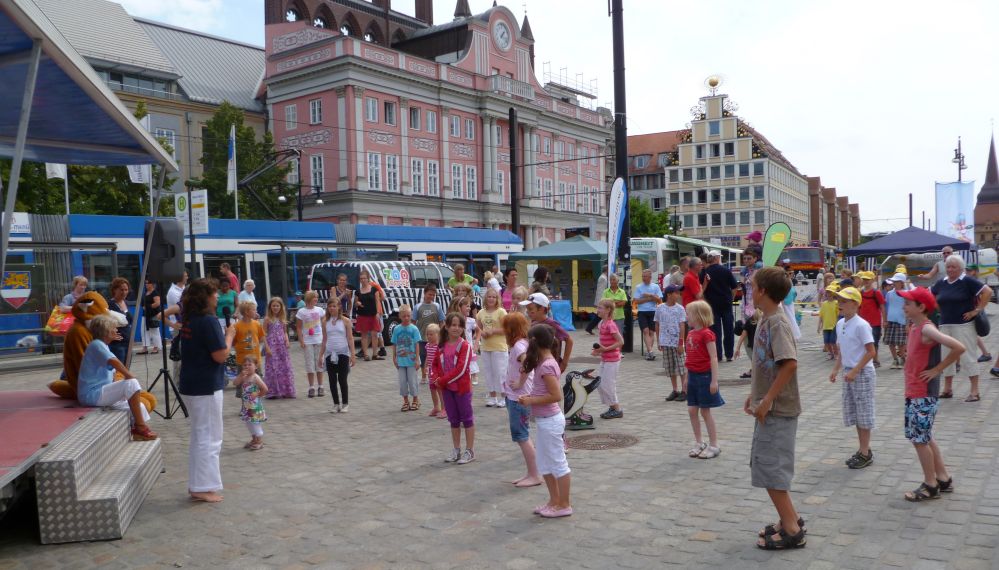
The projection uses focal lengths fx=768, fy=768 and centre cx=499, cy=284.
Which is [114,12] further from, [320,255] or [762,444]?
[762,444]

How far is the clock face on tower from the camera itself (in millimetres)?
54562

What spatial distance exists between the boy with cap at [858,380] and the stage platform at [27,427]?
630cm

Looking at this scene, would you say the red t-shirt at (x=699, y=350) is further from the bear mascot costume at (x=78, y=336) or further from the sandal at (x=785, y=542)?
the bear mascot costume at (x=78, y=336)

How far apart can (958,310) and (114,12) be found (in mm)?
50894

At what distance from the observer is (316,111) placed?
146 feet

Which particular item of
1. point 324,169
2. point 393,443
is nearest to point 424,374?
point 393,443

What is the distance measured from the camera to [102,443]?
592cm

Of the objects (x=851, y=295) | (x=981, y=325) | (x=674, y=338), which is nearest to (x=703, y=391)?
(x=851, y=295)

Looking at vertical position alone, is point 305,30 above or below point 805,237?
above

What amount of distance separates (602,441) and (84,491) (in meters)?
4.76

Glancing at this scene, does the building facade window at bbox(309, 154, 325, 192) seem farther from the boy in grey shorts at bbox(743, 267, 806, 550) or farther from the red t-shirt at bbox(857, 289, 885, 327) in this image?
the boy in grey shorts at bbox(743, 267, 806, 550)

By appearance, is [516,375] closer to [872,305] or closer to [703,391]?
[703,391]

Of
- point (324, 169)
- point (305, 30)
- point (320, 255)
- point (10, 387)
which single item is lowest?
point (10, 387)

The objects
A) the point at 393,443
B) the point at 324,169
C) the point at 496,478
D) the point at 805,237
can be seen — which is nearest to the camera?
the point at 496,478
